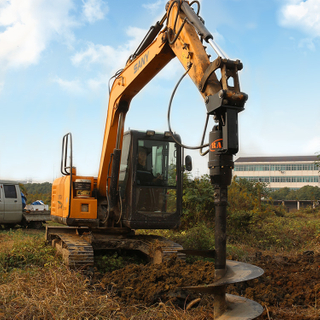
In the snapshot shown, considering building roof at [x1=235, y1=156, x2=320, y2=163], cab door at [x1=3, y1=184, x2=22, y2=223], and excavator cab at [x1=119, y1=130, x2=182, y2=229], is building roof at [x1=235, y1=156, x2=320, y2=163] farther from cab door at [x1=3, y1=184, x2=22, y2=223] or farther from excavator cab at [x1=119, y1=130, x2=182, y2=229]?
excavator cab at [x1=119, y1=130, x2=182, y2=229]

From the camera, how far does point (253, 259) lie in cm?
765

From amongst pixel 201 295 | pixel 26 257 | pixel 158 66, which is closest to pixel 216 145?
pixel 201 295

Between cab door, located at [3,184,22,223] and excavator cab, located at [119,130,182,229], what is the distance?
317 inches

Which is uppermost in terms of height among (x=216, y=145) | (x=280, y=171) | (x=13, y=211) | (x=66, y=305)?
(x=280, y=171)

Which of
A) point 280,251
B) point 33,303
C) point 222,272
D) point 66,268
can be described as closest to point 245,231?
point 280,251

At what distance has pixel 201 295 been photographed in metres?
4.91

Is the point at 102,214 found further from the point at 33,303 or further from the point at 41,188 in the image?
the point at 41,188

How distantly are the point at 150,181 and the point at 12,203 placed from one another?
8.73m

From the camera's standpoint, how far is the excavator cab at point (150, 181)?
6.94m

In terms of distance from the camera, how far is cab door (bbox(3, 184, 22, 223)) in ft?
45.2

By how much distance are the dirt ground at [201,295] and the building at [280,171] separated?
6093 cm

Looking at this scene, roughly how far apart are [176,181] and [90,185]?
5.86ft

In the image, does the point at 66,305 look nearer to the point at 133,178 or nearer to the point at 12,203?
the point at 133,178

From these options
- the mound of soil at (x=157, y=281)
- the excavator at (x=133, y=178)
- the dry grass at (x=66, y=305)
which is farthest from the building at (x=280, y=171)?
the dry grass at (x=66, y=305)
